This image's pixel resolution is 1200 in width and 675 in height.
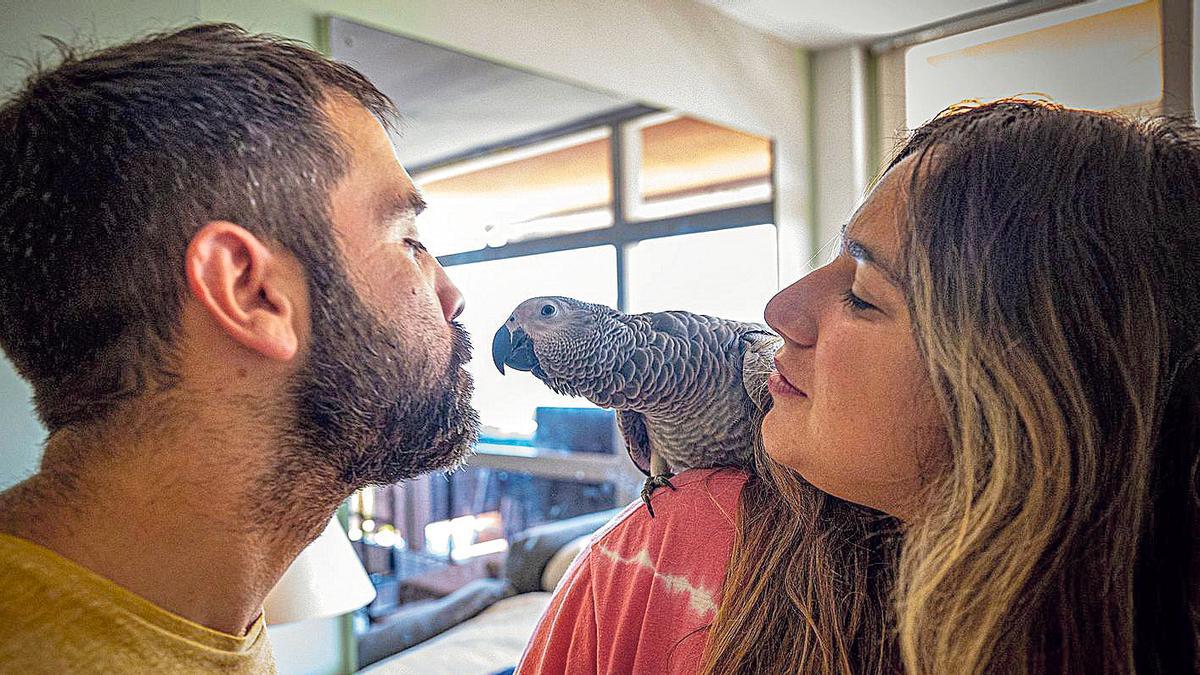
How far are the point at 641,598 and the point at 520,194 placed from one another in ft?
5.48

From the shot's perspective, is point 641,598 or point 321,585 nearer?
point 641,598

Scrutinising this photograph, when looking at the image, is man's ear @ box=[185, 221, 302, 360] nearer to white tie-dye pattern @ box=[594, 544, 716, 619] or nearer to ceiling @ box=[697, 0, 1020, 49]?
white tie-dye pattern @ box=[594, 544, 716, 619]

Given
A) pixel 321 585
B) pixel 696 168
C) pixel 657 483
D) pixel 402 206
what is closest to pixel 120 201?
pixel 402 206

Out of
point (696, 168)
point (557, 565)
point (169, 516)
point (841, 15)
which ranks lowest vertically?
point (557, 565)

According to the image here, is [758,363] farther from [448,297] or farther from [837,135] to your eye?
[837,135]

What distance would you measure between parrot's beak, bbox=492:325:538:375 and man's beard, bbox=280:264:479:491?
431mm

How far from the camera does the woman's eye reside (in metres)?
0.68

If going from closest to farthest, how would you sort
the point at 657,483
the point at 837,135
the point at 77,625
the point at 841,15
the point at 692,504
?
the point at 77,625
the point at 692,504
the point at 657,483
the point at 841,15
the point at 837,135

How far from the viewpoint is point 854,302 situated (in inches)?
27.0

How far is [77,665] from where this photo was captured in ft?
1.72

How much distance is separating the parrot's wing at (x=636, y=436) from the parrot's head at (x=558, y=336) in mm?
156

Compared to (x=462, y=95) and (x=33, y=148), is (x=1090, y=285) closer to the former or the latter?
(x=33, y=148)

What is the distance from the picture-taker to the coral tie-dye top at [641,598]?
0.77m

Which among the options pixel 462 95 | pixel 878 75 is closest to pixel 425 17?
pixel 462 95
